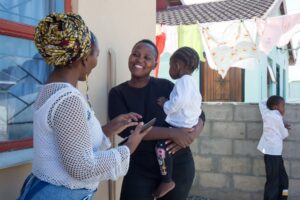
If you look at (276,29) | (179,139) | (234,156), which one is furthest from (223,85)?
(179,139)

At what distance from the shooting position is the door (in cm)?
934

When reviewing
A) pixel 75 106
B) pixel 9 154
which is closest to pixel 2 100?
pixel 9 154

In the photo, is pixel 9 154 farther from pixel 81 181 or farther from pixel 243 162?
pixel 243 162

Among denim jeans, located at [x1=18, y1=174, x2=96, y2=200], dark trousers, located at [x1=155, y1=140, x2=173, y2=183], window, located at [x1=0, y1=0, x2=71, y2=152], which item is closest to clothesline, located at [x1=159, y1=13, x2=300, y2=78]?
dark trousers, located at [x1=155, y1=140, x2=173, y2=183]

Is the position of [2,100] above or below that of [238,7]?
below

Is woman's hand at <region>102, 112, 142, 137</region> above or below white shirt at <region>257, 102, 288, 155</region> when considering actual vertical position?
above

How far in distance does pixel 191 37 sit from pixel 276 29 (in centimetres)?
152

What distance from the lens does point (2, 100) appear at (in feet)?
6.33

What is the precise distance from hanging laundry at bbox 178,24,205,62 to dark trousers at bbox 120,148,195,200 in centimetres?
487

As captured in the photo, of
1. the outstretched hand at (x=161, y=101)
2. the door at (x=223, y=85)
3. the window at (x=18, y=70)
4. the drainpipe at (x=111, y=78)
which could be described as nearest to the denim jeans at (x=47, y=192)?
the window at (x=18, y=70)

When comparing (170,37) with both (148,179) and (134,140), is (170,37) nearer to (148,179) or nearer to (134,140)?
(148,179)

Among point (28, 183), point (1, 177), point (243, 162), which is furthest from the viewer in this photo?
point (243, 162)

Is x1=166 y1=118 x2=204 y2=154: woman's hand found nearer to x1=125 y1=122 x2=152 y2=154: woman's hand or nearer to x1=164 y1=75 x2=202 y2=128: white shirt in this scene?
x1=164 y1=75 x2=202 y2=128: white shirt

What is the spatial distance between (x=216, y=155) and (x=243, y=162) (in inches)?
15.4
